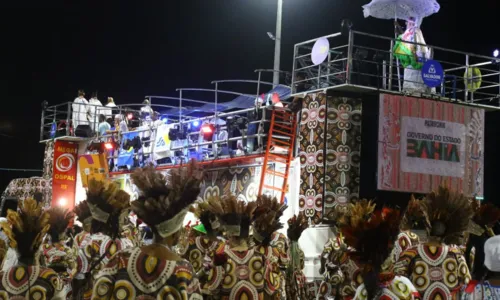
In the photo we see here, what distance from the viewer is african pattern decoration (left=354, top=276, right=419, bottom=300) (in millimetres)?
5586

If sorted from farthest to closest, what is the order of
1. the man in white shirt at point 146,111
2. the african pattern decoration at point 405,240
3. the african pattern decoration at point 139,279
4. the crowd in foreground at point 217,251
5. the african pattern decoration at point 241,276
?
the man in white shirt at point 146,111, the african pattern decoration at point 405,240, the african pattern decoration at point 241,276, the crowd in foreground at point 217,251, the african pattern decoration at point 139,279

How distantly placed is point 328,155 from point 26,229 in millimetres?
9109

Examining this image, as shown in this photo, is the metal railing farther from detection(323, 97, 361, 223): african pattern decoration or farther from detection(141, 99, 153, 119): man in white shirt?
detection(141, 99, 153, 119): man in white shirt

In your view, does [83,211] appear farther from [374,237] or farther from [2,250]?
[374,237]

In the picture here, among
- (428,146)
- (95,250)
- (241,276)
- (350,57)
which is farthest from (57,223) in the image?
(428,146)

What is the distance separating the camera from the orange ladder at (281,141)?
15.8 m

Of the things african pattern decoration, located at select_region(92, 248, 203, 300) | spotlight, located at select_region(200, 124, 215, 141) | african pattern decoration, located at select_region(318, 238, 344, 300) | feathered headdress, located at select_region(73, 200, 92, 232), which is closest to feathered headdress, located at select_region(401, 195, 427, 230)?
african pattern decoration, located at select_region(318, 238, 344, 300)

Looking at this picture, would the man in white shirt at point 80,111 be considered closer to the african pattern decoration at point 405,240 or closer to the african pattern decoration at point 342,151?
the african pattern decoration at point 342,151

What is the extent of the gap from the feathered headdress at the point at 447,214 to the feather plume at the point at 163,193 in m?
2.94

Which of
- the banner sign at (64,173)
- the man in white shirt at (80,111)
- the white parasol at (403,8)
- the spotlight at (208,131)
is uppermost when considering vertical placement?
the white parasol at (403,8)

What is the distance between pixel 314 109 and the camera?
1549 centimetres

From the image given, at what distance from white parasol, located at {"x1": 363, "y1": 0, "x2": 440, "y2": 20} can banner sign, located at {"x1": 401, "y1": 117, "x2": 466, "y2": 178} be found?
211cm

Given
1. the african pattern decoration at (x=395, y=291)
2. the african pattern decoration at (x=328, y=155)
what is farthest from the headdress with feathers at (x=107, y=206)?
the african pattern decoration at (x=328, y=155)

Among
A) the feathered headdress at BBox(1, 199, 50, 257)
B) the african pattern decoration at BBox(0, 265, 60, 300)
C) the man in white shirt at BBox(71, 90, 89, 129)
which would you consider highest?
the man in white shirt at BBox(71, 90, 89, 129)
